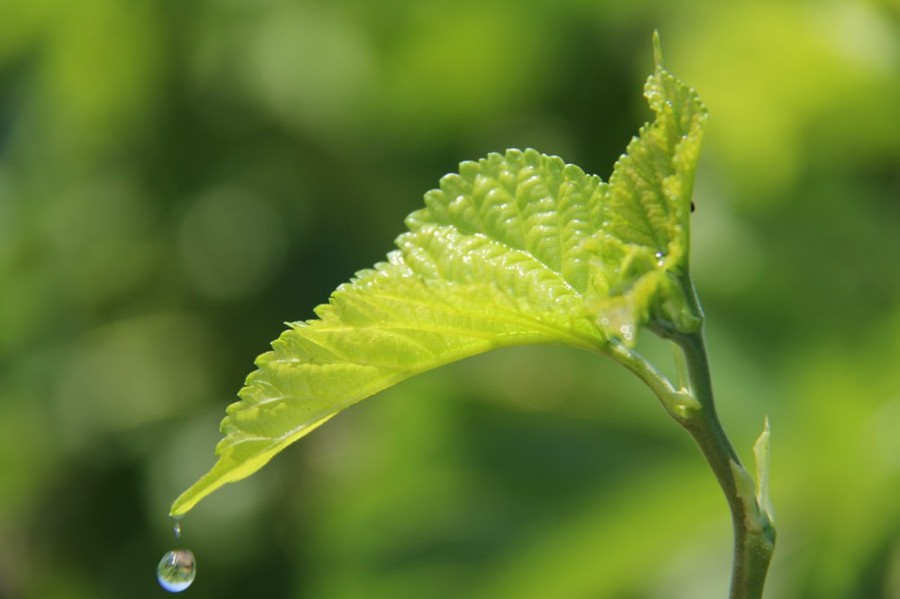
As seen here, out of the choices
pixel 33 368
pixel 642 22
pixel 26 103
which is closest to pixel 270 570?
pixel 33 368

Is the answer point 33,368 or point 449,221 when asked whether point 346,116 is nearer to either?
point 33,368

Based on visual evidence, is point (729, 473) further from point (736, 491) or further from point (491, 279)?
point (491, 279)

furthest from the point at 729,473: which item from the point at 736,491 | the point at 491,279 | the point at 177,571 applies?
the point at 177,571

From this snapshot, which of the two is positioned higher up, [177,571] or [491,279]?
[491,279]

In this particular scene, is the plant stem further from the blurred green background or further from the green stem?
the blurred green background

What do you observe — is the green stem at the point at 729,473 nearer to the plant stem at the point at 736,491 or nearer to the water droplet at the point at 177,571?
the plant stem at the point at 736,491

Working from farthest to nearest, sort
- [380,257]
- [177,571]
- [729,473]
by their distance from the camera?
[380,257] → [177,571] → [729,473]
